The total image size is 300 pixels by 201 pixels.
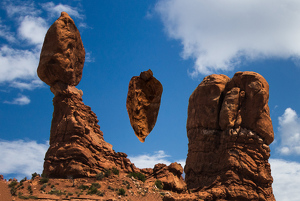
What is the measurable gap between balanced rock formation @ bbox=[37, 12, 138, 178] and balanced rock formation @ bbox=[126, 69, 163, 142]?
13.4m

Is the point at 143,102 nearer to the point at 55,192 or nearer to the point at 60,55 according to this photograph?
the point at 55,192

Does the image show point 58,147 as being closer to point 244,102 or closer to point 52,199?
point 52,199

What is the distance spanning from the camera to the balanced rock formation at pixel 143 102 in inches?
807

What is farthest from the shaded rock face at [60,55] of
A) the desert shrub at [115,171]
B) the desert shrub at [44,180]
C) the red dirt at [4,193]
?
the red dirt at [4,193]

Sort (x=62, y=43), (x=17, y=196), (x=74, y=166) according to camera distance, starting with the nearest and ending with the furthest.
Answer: (x=17, y=196) → (x=74, y=166) → (x=62, y=43)

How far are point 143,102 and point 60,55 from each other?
16.2m

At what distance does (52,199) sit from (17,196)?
214 cm

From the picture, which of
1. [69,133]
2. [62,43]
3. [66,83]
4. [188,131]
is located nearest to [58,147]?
[69,133]

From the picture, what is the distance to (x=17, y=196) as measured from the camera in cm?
2895

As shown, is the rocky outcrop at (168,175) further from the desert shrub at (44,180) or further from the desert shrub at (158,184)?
the desert shrub at (44,180)

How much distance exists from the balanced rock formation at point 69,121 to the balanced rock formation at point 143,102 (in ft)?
43.8

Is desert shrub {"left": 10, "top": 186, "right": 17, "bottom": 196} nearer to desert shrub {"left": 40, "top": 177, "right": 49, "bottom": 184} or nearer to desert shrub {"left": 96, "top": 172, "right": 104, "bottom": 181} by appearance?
desert shrub {"left": 40, "top": 177, "right": 49, "bottom": 184}

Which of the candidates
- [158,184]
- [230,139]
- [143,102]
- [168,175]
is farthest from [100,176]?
[143,102]

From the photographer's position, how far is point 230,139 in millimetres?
40719
